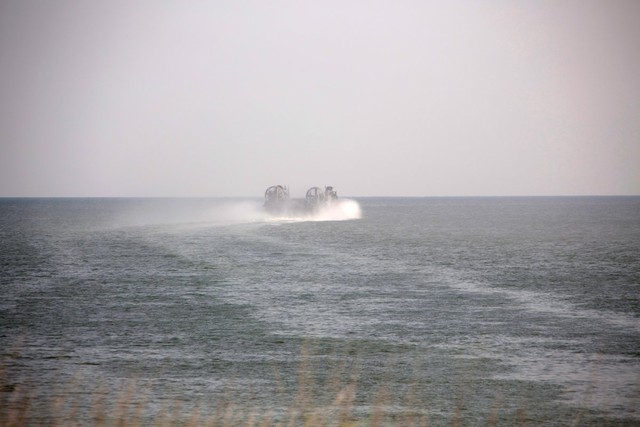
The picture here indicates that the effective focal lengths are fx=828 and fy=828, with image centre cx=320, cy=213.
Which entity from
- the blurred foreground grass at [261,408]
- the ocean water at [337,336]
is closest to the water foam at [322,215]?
the ocean water at [337,336]

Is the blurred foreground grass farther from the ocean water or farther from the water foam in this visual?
the water foam

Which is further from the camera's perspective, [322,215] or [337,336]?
[322,215]

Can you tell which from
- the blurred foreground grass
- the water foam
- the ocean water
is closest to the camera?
the blurred foreground grass

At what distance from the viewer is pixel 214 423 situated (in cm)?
1484

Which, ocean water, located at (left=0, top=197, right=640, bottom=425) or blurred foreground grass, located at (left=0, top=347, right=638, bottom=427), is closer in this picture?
blurred foreground grass, located at (left=0, top=347, right=638, bottom=427)

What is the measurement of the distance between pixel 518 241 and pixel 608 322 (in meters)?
56.4

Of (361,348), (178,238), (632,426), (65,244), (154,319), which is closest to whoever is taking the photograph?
(632,426)

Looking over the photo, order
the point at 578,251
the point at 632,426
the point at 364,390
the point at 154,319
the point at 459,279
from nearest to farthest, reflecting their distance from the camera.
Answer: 1. the point at 632,426
2. the point at 364,390
3. the point at 154,319
4. the point at 459,279
5. the point at 578,251

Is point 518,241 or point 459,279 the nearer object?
point 459,279

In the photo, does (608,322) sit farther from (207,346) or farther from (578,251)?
(578,251)

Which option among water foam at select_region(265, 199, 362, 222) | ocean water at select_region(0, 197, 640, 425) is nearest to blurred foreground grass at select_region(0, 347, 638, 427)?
ocean water at select_region(0, 197, 640, 425)

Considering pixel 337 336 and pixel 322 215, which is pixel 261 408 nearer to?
pixel 337 336

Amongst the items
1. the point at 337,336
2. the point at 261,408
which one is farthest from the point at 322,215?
the point at 261,408

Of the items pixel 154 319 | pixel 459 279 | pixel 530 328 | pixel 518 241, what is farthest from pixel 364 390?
pixel 518 241
